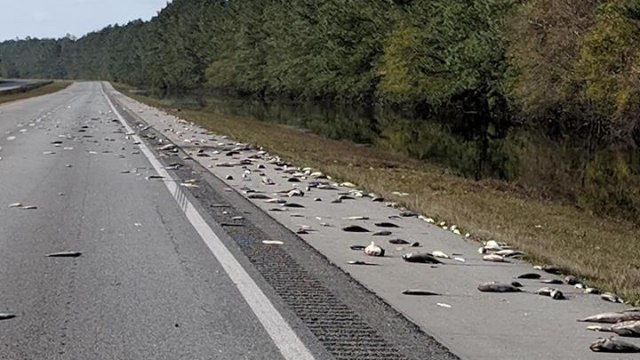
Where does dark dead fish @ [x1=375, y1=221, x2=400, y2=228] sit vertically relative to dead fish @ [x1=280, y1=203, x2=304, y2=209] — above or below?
above

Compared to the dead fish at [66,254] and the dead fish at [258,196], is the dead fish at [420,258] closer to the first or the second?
the dead fish at [66,254]

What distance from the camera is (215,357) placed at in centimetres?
583

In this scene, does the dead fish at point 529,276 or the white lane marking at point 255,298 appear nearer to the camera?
the white lane marking at point 255,298

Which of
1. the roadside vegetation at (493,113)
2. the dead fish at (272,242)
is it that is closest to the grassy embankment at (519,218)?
the roadside vegetation at (493,113)

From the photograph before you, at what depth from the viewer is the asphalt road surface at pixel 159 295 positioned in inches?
240

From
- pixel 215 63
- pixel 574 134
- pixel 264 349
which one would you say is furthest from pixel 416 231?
pixel 215 63

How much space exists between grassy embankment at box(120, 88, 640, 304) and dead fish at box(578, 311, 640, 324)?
816mm

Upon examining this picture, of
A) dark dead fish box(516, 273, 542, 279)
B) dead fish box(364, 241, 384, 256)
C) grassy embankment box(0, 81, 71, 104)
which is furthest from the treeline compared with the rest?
grassy embankment box(0, 81, 71, 104)

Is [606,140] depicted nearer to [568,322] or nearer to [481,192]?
[481,192]

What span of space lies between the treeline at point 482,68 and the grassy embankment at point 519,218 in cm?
275

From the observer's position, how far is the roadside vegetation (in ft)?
50.1

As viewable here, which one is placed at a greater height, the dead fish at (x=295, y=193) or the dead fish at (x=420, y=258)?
the dead fish at (x=420, y=258)

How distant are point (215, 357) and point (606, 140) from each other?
117 ft

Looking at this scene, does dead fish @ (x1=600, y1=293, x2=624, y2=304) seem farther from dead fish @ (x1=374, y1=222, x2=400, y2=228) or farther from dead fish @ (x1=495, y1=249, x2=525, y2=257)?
dead fish @ (x1=374, y1=222, x2=400, y2=228)
